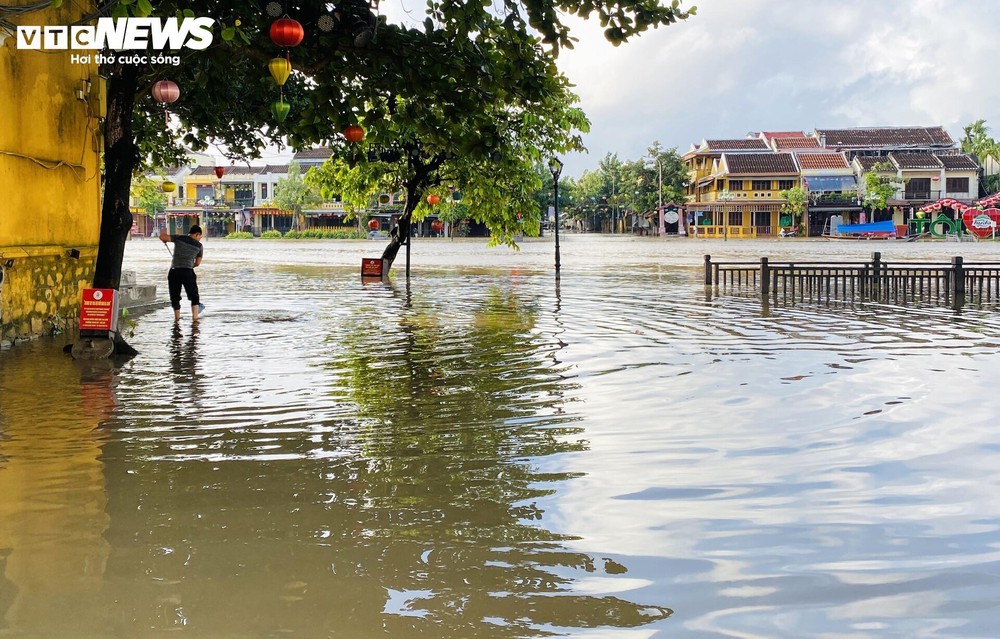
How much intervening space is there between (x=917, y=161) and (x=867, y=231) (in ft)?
27.4

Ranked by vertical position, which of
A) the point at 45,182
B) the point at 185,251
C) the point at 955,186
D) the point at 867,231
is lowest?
the point at 185,251

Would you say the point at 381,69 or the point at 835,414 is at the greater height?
the point at 381,69

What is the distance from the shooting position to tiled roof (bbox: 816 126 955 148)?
2982 inches

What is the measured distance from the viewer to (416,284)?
981 inches

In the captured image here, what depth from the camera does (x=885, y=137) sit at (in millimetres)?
77062

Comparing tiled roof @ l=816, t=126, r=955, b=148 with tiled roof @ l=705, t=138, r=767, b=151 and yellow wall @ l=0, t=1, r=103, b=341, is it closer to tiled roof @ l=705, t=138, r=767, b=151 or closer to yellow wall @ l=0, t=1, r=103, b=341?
tiled roof @ l=705, t=138, r=767, b=151

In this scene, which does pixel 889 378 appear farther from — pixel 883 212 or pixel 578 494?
pixel 883 212

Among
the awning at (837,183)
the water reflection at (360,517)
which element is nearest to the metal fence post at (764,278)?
the water reflection at (360,517)

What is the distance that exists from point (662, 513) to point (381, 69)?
755 cm

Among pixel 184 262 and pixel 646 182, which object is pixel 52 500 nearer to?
pixel 184 262

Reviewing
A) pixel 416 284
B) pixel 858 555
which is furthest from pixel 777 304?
pixel 858 555

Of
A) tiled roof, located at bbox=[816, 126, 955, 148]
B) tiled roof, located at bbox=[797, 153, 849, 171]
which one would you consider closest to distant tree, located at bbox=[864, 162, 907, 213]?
tiled roof, located at bbox=[797, 153, 849, 171]

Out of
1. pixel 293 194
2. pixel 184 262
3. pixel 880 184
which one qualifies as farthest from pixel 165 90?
pixel 293 194

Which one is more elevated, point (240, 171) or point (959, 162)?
point (240, 171)
